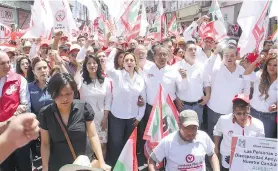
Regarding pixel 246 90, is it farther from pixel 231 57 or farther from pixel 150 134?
pixel 150 134

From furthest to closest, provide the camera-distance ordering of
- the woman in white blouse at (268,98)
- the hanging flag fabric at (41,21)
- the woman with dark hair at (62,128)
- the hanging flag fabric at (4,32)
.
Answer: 1. the hanging flag fabric at (4,32)
2. the hanging flag fabric at (41,21)
3. the woman in white blouse at (268,98)
4. the woman with dark hair at (62,128)

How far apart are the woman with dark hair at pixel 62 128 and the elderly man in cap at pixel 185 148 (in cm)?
65

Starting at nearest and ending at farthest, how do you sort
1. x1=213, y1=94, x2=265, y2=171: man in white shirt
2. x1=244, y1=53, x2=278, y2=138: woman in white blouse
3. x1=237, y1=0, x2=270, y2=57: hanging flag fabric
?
x1=213, y1=94, x2=265, y2=171: man in white shirt → x1=244, y1=53, x2=278, y2=138: woman in white blouse → x1=237, y1=0, x2=270, y2=57: hanging flag fabric

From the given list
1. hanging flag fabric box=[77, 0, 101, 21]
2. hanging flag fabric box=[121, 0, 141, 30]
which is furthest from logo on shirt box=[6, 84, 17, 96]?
hanging flag fabric box=[77, 0, 101, 21]

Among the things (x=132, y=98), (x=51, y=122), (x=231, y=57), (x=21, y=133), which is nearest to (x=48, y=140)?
(x=51, y=122)

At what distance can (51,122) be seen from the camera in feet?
8.80

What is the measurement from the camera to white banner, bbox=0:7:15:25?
21525 mm

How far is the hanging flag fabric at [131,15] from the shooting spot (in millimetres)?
7133

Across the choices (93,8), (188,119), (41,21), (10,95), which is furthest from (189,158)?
(93,8)

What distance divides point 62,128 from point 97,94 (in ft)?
5.20

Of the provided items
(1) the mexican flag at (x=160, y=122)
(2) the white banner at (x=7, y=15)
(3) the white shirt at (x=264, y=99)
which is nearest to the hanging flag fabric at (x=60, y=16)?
(1) the mexican flag at (x=160, y=122)

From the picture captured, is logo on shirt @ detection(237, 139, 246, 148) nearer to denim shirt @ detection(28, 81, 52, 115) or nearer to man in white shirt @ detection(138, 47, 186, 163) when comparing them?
man in white shirt @ detection(138, 47, 186, 163)

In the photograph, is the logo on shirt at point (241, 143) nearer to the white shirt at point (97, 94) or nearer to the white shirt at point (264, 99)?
the white shirt at point (264, 99)

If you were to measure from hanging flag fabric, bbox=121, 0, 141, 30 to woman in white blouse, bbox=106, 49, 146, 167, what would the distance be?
2919 millimetres
